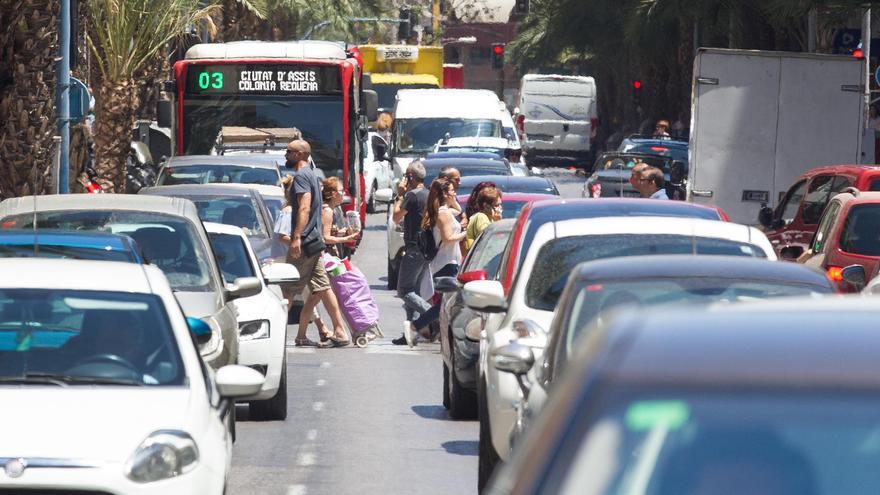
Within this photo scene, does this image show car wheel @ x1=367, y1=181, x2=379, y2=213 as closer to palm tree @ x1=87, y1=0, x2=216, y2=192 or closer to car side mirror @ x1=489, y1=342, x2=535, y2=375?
palm tree @ x1=87, y1=0, x2=216, y2=192

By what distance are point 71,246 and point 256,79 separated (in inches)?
672

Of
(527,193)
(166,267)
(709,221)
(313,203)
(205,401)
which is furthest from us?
(527,193)

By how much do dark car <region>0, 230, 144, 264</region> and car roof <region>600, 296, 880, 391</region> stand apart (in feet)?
21.9

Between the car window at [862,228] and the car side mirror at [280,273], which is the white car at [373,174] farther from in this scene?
the car side mirror at [280,273]

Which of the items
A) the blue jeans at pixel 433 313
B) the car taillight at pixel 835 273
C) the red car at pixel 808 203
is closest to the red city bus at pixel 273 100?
the red car at pixel 808 203

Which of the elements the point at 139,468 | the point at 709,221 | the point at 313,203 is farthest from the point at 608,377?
the point at 313,203

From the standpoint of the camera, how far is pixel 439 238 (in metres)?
16.9

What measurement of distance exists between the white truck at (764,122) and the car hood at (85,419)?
63.1ft

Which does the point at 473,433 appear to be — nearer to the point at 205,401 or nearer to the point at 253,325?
the point at 253,325

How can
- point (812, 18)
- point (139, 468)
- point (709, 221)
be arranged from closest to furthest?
point (139, 468), point (709, 221), point (812, 18)

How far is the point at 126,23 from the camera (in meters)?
31.6

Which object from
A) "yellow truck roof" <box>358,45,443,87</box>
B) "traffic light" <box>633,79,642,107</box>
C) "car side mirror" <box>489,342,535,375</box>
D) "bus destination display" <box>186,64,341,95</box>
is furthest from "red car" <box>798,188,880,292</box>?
"traffic light" <box>633,79,642,107</box>

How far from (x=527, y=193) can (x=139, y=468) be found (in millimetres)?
13840

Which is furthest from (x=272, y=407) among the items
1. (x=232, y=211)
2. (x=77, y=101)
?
(x=77, y=101)
